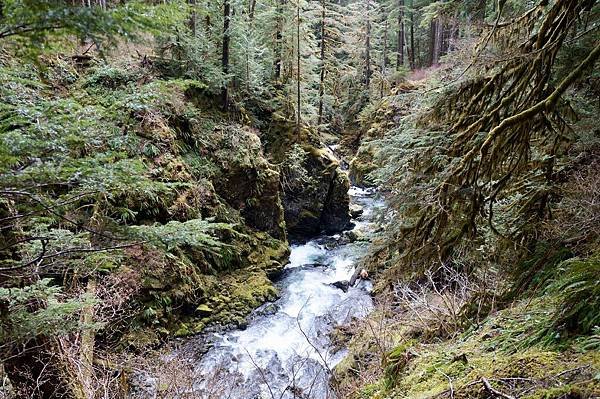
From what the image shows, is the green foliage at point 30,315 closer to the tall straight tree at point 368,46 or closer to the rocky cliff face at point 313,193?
the rocky cliff face at point 313,193

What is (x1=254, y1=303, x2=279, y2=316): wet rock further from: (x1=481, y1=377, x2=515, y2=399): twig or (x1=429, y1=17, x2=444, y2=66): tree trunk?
(x1=429, y1=17, x2=444, y2=66): tree trunk

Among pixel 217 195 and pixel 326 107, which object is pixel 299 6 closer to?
pixel 326 107

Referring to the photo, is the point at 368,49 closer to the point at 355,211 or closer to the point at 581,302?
the point at 355,211

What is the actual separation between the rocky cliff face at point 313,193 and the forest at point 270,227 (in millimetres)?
1749

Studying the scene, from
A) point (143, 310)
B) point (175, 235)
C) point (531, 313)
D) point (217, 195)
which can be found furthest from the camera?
point (217, 195)

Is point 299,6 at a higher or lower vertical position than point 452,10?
higher

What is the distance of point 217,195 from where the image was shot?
12.5m

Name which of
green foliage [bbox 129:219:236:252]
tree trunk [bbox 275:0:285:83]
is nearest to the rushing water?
green foliage [bbox 129:219:236:252]

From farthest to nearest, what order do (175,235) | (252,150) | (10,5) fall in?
(252,150) < (175,235) < (10,5)

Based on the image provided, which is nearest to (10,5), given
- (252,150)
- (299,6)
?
(252,150)

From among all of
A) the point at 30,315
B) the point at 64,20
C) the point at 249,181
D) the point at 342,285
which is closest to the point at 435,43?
the point at 249,181

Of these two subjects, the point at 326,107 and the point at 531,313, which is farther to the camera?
the point at 326,107

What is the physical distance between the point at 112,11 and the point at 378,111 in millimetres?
22698

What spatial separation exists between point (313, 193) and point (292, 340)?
25.3ft
